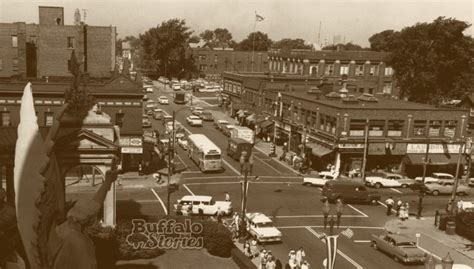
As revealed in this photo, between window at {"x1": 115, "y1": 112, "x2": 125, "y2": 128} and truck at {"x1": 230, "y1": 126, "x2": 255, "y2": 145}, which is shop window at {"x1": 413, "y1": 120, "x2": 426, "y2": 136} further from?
window at {"x1": 115, "y1": 112, "x2": 125, "y2": 128}

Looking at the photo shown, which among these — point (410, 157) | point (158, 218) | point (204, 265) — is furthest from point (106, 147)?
point (410, 157)

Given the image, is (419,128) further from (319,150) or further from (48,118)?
(48,118)

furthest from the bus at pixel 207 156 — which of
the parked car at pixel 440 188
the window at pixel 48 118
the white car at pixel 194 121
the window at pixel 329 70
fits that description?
the window at pixel 329 70

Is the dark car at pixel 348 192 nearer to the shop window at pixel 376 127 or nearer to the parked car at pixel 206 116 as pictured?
the shop window at pixel 376 127

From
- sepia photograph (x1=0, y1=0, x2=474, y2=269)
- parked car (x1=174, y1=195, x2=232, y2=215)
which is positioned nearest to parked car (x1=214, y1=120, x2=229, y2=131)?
sepia photograph (x1=0, y1=0, x2=474, y2=269)

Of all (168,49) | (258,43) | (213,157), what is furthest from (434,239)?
(258,43)

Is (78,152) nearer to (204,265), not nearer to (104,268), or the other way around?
(104,268)

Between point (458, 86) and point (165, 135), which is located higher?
point (458, 86)
